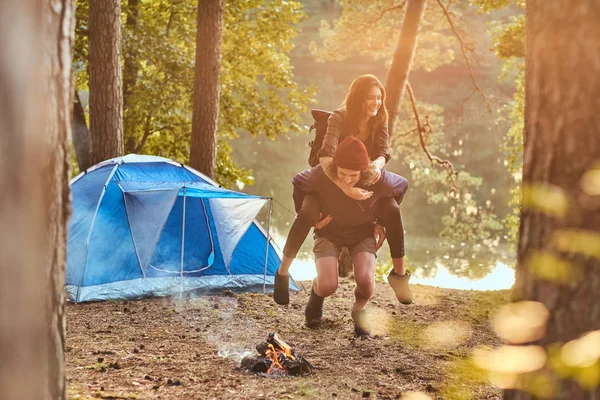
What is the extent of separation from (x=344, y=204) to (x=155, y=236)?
3515 millimetres

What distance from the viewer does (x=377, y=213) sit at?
5602mm

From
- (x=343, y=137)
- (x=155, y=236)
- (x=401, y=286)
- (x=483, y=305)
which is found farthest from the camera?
(x=483, y=305)

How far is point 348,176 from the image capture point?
17.4 ft

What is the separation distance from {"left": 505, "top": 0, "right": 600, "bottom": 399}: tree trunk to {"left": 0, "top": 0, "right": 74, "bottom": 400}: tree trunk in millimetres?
1573

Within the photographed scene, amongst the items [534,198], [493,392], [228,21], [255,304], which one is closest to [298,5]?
[228,21]

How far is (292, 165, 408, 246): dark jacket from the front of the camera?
217 inches

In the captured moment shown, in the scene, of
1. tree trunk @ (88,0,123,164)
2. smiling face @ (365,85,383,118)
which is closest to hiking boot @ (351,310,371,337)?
smiling face @ (365,85,383,118)

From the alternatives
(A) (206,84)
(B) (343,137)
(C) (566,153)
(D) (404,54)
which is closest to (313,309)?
(B) (343,137)

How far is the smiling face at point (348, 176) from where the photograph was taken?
527cm

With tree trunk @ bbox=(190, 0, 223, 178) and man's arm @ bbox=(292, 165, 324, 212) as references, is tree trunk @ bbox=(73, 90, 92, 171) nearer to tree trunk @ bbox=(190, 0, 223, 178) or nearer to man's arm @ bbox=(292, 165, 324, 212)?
tree trunk @ bbox=(190, 0, 223, 178)

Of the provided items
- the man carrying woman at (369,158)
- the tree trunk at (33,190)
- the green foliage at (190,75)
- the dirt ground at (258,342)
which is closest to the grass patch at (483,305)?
the dirt ground at (258,342)

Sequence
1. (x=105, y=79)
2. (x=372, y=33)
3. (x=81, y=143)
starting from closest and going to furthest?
(x=105, y=79)
(x=81, y=143)
(x=372, y=33)

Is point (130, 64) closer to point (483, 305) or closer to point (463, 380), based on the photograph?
point (483, 305)

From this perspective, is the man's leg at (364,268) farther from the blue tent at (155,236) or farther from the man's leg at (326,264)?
the blue tent at (155,236)
